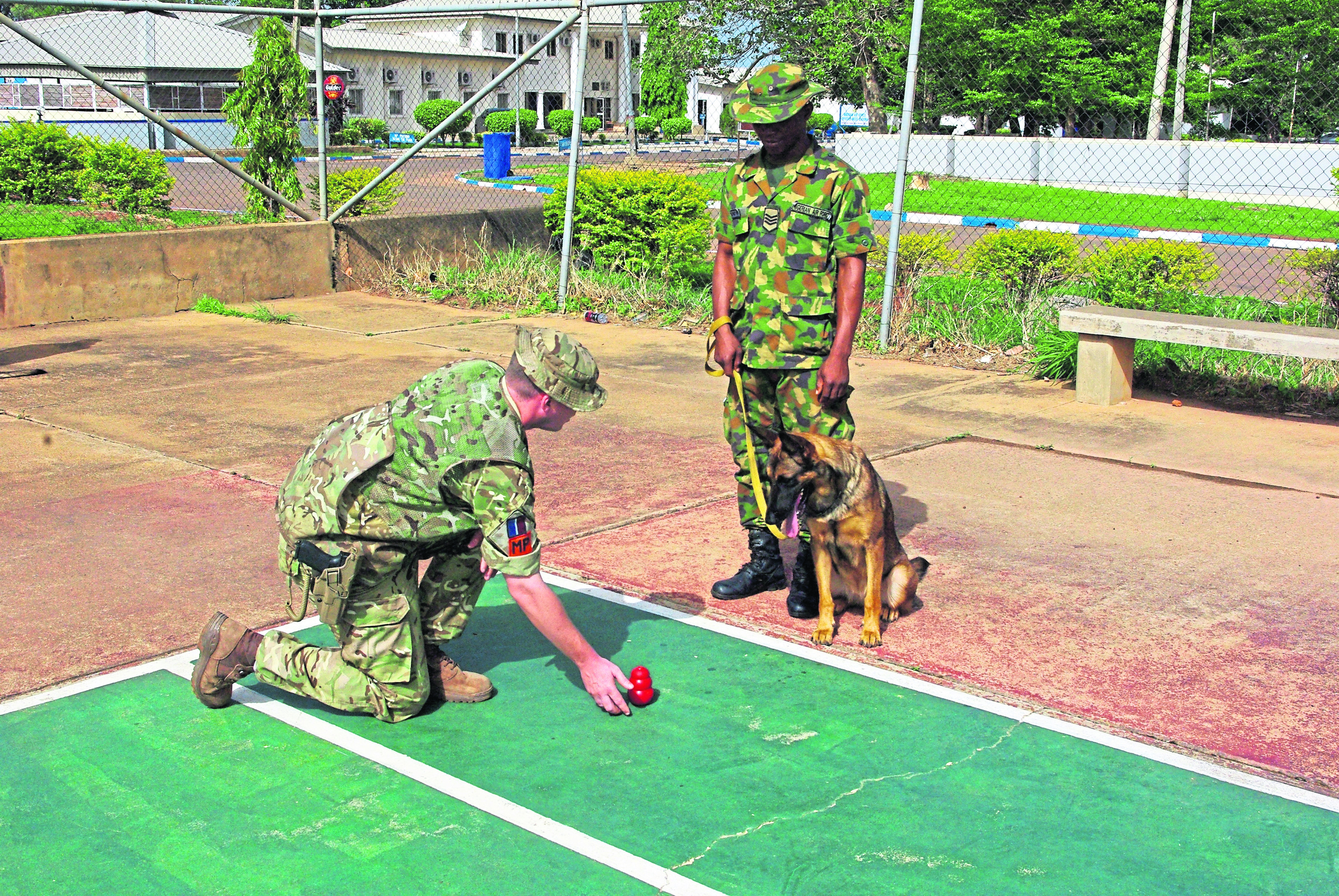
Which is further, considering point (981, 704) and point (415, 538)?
point (981, 704)

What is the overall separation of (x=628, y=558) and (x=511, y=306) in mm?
7222

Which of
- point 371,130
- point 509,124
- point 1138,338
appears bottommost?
point 1138,338

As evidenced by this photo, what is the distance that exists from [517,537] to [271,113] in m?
11.1

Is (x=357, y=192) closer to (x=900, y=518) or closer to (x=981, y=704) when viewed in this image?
(x=900, y=518)

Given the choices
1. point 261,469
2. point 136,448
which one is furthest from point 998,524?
point 136,448

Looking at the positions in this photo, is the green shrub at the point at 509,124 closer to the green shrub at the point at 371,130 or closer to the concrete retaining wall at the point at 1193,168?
the green shrub at the point at 371,130

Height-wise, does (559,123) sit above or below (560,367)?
above

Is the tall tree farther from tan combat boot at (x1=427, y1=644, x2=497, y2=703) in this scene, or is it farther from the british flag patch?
the british flag patch

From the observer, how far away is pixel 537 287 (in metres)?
12.6

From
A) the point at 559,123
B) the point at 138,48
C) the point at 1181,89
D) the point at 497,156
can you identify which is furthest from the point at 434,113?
the point at 1181,89

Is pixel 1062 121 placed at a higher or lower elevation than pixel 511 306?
higher

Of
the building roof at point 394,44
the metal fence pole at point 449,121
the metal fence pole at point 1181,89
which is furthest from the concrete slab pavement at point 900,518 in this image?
the building roof at point 394,44

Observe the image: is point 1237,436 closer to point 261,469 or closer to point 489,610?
point 489,610

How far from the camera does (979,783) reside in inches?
146
